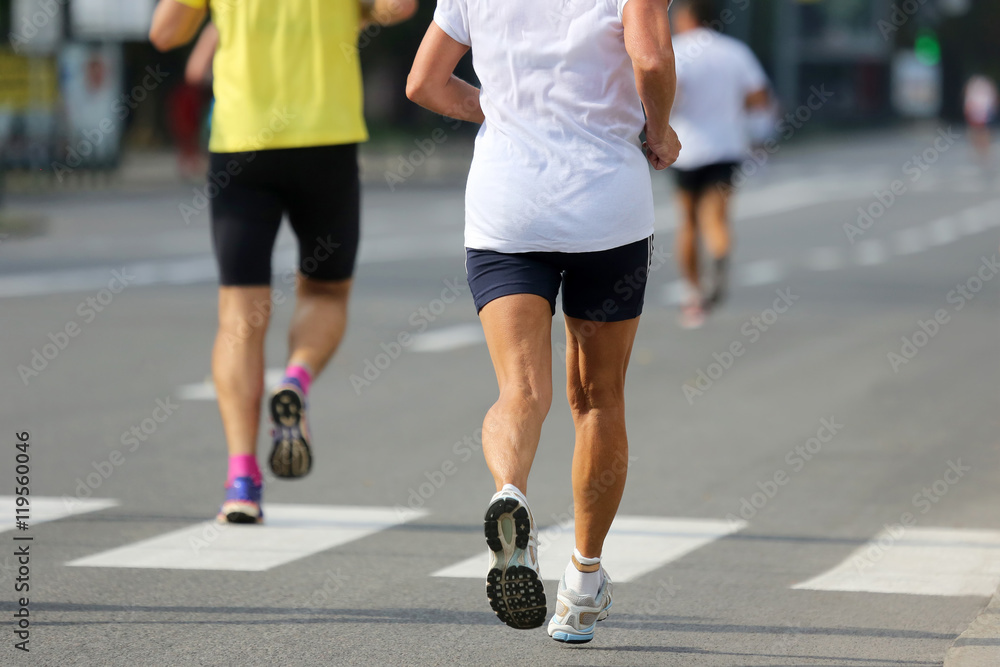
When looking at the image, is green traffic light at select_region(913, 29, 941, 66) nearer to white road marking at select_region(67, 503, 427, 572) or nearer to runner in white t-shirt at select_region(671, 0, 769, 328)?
runner in white t-shirt at select_region(671, 0, 769, 328)

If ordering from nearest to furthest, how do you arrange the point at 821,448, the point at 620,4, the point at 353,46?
1. the point at 620,4
2. the point at 353,46
3. the point at 821,448

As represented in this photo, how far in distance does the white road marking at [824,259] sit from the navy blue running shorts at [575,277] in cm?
1317

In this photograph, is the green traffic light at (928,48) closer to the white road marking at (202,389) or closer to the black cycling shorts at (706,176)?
the black cycling shorts at (706,176)

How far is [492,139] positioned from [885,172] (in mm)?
37798

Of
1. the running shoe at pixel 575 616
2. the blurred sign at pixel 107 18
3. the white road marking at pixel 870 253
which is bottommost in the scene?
the white road marking at pixel 870 253

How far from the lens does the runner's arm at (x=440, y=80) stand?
13.5 feet

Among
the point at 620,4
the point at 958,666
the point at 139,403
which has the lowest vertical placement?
the point at 139,403

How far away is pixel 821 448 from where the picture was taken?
24.5ft

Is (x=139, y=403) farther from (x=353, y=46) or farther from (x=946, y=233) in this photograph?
(x=946, y=233)

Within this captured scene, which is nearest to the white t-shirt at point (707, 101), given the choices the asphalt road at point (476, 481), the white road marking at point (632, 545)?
the asphalt road at point (476, 481)

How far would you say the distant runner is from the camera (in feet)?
18.5

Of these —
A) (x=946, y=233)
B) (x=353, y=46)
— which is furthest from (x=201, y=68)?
(x=946, y=233)

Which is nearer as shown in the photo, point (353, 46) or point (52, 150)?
point (353, 46)

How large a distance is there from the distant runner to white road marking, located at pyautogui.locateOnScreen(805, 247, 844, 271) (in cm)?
1179
